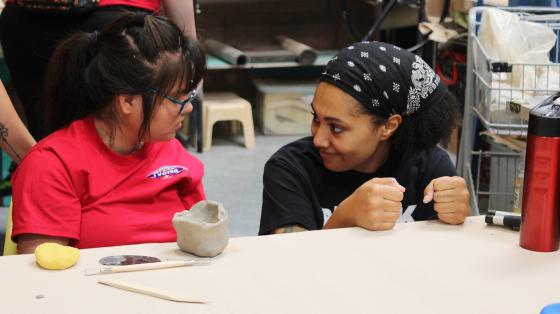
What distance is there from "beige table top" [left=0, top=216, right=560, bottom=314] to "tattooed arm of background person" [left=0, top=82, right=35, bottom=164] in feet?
2.10

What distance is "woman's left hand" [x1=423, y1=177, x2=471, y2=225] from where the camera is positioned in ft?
4.45

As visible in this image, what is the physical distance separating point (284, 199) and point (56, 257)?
57 cm

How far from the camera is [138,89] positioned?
155 centimetres

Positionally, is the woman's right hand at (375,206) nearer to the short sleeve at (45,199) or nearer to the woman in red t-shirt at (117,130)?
the woman in red t-shirt at (117,130)

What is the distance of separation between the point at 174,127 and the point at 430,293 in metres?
0.72

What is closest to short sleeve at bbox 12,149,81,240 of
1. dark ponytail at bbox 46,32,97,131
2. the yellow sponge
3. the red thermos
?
dark ponytail at bbox 46,32,97,131

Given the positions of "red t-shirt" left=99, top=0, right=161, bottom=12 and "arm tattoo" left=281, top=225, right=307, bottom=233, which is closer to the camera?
"arm tattoo" left=281, top=225, right=307, bottom=233

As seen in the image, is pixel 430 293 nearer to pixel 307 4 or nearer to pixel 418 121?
pixel 418 121

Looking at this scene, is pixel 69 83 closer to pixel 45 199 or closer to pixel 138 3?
pixel 45 199

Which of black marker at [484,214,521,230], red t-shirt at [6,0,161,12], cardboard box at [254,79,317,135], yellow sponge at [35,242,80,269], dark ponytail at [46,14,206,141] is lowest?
cardboard box at [254,79,317,135]

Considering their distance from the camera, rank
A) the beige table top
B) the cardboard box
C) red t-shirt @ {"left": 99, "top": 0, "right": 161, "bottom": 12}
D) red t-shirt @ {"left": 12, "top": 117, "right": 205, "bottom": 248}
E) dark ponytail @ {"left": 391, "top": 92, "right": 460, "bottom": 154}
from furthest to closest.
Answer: the cardboard box → red t-shirt @ {"left": 99, "top": 0, "right": 161, "bottom": 12} → dark ponytail @ {"left": 391, "top": 92, "right": 460, "bottom": 154} → red t-shirt @ {"left": 12, "top": 117, "right": 205, "bottom": 248} → the beige table top

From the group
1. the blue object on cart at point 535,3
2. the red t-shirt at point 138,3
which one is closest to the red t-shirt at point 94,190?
the red t-shirt at point 138,3

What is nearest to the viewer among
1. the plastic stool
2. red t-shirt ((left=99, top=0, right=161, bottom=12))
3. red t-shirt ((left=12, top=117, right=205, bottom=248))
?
red t-shirt ((left=12, top=117, right=205, bottom=248))

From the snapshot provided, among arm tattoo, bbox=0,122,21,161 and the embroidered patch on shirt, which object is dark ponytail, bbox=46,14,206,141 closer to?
the embroidered patch on shirt
